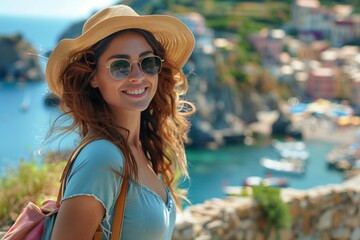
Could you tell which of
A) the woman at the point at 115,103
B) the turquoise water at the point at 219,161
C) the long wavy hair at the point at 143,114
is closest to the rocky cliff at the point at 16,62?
the turquoise water at the point at 219,161

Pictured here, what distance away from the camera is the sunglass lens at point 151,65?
1.85 metres

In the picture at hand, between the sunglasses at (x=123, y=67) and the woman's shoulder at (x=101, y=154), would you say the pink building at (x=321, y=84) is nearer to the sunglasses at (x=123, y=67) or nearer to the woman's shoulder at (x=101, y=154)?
the sunglasses at (x=123, y=67)

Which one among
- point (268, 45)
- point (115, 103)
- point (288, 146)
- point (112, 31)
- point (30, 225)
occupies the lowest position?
point (288, 146)

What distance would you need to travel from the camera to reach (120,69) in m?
1.81

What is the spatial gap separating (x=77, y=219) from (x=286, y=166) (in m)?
43.0

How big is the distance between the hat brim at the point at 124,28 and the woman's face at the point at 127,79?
0.15 ft

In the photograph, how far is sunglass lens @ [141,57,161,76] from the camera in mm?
1852

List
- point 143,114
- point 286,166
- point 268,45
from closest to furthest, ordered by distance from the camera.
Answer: point 143,114 → point 286,166 → point 268,45

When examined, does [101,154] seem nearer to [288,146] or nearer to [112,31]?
[112,31]

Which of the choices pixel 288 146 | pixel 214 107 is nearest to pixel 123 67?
pixel 288 146

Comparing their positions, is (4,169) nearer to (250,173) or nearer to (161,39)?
(161,39)

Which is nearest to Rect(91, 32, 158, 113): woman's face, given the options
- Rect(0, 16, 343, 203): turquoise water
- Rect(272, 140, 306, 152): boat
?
Rect(0, 16, 343, 203): turquoise water

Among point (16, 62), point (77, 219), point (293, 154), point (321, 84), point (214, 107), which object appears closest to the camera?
point (77, 219)

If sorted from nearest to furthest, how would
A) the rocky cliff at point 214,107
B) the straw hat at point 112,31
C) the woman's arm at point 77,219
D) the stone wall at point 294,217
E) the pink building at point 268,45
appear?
the woman's arm at point 77,219, the straw hat at point 112,31, the stone wall at point 294,217, the rocky cliff at point 214,107, the pink building at point 268,45
